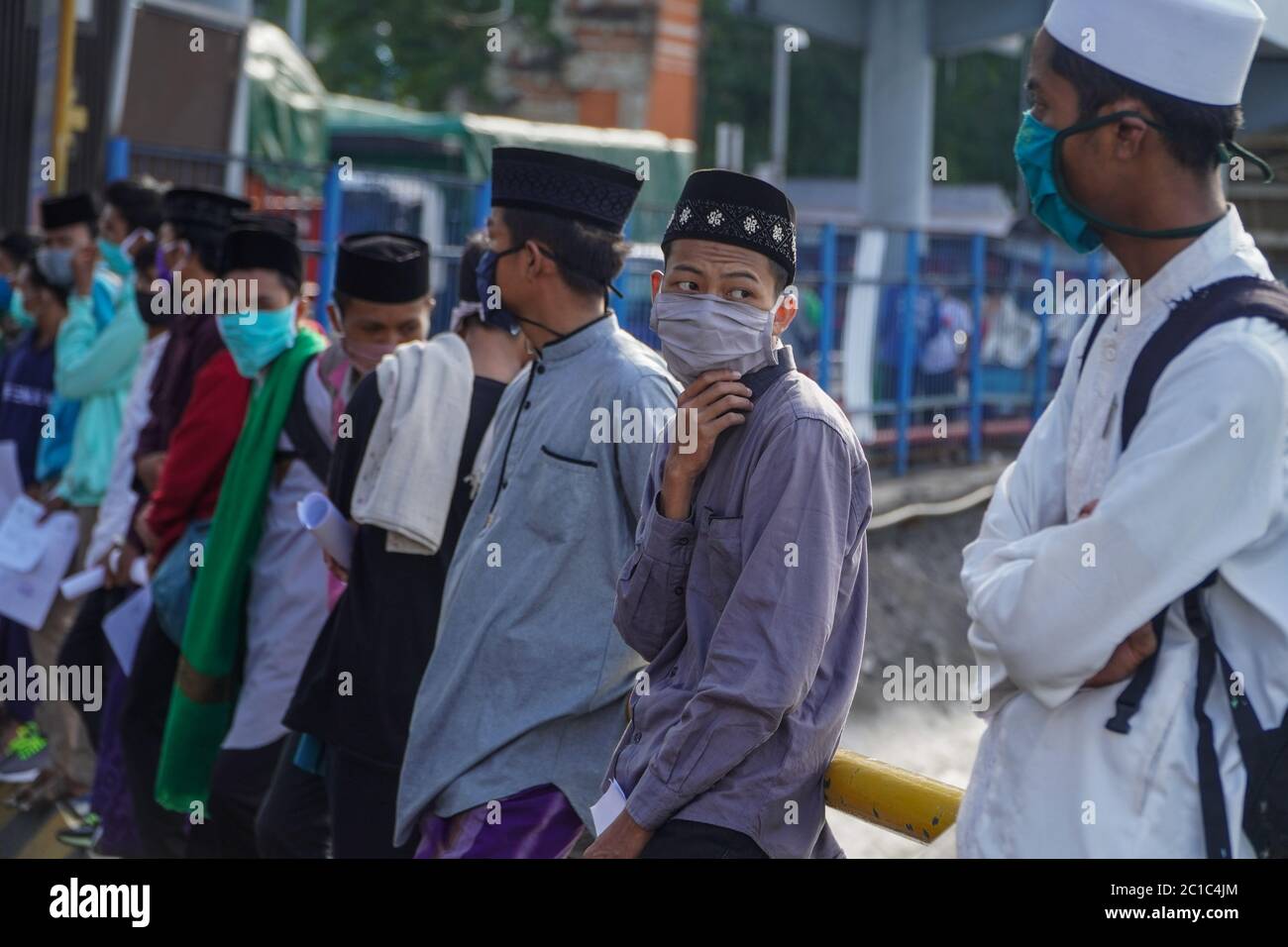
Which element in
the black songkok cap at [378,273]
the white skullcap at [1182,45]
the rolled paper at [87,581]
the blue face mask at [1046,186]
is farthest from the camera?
the rolled paper at [87,581]

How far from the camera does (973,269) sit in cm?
1452

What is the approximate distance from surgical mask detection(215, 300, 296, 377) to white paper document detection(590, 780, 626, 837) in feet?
8.36

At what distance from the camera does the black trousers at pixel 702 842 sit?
2506 mm

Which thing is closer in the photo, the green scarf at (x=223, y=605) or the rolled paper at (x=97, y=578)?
the green scarf at (x=223, y=605)

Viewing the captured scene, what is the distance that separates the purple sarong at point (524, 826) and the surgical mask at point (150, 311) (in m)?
3.33

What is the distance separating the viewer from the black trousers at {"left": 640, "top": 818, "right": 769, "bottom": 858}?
2506 mm

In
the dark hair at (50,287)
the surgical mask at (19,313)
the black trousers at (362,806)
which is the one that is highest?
the dark hair at (50,287)

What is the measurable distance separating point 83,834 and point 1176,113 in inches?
209

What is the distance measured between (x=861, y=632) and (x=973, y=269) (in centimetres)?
1228

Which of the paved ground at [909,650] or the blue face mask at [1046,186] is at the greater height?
the blue face mask at [1046,186]

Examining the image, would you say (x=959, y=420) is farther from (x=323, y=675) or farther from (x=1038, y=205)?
(x=1038, y=205)

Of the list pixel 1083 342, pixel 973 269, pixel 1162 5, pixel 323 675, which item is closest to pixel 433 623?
pixel 323 675

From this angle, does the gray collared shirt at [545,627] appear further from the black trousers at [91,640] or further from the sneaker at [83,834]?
the sneaker at [83,834]

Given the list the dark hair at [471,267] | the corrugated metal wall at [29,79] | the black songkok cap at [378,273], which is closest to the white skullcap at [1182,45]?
the dark hair at [471,267]
